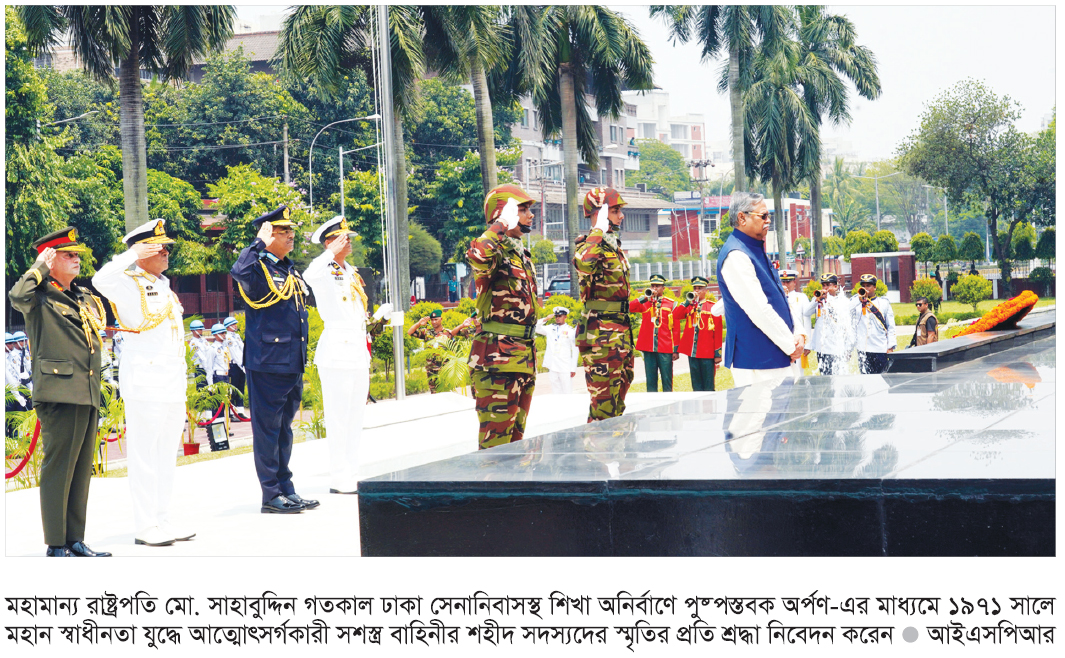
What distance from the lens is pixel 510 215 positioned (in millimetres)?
6480

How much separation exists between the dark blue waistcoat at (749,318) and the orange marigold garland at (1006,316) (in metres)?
6.43

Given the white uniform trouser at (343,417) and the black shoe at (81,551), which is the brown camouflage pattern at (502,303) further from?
the black shoe at (81,551)

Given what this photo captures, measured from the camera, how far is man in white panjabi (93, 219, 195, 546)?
218 inches

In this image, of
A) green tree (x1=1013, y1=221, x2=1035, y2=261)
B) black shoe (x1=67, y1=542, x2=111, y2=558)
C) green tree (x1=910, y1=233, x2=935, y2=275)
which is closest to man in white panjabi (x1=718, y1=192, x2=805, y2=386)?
black shoe (x1=67, y1=542, x2=111, y2=558)

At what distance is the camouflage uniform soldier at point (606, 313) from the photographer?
747 centimetres

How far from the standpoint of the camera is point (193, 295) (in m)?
33.8

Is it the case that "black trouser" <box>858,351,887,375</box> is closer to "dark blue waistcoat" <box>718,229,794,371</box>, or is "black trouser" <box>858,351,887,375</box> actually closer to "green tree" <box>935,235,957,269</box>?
"dark blue waistcoat" <box>718,229,794,371</box>

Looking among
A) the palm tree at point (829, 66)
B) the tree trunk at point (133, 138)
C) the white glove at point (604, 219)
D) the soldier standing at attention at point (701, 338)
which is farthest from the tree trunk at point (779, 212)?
the white glove at point (604, 219)

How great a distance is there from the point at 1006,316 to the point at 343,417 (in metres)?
8.01

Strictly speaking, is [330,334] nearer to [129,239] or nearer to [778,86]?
[129,239]

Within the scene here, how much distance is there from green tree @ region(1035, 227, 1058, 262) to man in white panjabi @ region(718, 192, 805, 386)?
33.2 m

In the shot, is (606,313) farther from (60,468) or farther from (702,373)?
(702,373)

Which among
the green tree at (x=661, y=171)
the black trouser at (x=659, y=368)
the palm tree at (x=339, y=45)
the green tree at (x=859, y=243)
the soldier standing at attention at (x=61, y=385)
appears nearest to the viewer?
the soldier standing at attention at (x=61, y=385)

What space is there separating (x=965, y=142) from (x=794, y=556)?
37.8 meters
